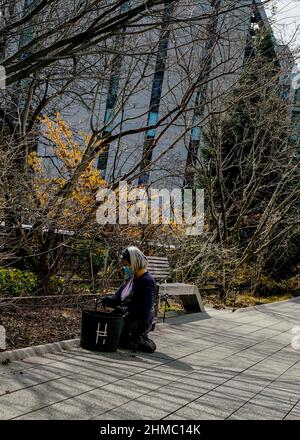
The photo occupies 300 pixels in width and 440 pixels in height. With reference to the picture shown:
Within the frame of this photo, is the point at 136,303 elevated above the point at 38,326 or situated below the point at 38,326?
above

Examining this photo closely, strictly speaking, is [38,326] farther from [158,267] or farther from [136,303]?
[158,267]

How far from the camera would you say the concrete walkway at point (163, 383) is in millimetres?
4086

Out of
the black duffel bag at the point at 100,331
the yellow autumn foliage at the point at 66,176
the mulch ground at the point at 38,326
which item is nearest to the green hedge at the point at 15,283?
the mulch ground at the point at 38,326

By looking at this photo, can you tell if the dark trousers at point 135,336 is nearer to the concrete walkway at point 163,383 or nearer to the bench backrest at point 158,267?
the concrete walkway at point 163,383

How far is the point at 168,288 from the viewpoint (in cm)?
883

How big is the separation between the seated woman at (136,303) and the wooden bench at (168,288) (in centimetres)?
211

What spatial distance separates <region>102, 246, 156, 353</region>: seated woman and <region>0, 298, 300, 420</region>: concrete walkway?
181mm

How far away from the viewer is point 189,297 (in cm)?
1020

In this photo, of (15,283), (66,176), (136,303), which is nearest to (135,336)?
(136,303)

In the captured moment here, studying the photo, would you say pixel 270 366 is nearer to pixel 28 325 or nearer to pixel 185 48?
pixel 28 325

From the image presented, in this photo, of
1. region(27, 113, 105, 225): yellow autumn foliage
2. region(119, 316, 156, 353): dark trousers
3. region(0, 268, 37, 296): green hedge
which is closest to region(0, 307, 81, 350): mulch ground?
region(0, 268, 37, 296): green hedge

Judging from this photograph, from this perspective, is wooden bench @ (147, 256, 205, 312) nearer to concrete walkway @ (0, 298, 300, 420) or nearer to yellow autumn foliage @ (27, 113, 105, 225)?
concrete walkway @ (0, 298, 300, 420)

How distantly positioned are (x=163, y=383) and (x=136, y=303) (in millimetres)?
1526

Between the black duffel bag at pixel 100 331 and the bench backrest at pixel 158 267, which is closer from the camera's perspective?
the black duffel bag at pixel 100 331
